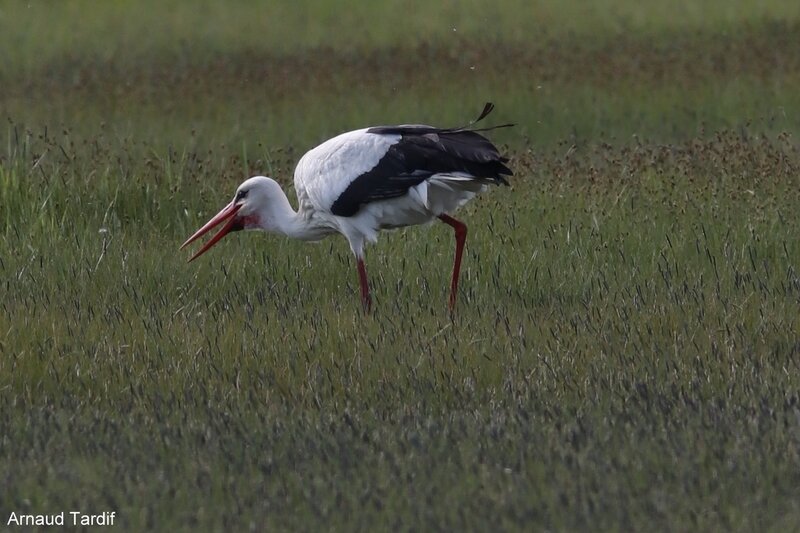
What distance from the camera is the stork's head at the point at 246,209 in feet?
28.8

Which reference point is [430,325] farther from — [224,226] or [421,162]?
[224,226]

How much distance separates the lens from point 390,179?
8.03 m

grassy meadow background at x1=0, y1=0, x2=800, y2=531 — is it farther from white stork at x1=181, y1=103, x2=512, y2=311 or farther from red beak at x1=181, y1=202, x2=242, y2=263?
white stork at x1=181, y1=103, x2=512, y2=311

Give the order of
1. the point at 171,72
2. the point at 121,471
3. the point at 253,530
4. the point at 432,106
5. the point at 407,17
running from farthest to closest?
the point at 407,17 → the point at 171,72 → the point at 432,106 → the point at 121,471 → the point at 253,530

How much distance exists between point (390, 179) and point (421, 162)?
20 centimetres

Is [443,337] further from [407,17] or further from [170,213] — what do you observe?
[407,17]

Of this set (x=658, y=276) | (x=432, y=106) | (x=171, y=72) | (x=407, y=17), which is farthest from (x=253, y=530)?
(x=407, y=17)

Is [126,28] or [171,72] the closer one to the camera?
[171,72]

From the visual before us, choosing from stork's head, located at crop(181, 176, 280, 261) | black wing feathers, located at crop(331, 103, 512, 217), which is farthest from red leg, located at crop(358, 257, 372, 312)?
stork's head, located at crop(181, 176, 280, 261)

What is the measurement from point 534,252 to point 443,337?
74.5 inches

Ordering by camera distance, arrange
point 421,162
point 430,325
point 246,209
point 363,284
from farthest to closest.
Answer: point 246,209, point 363,284, point 421,162, point 430,325

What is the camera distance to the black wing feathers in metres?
7.85

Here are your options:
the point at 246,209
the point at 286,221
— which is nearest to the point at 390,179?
the point at 286,221

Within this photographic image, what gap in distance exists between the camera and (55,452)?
546 cm
